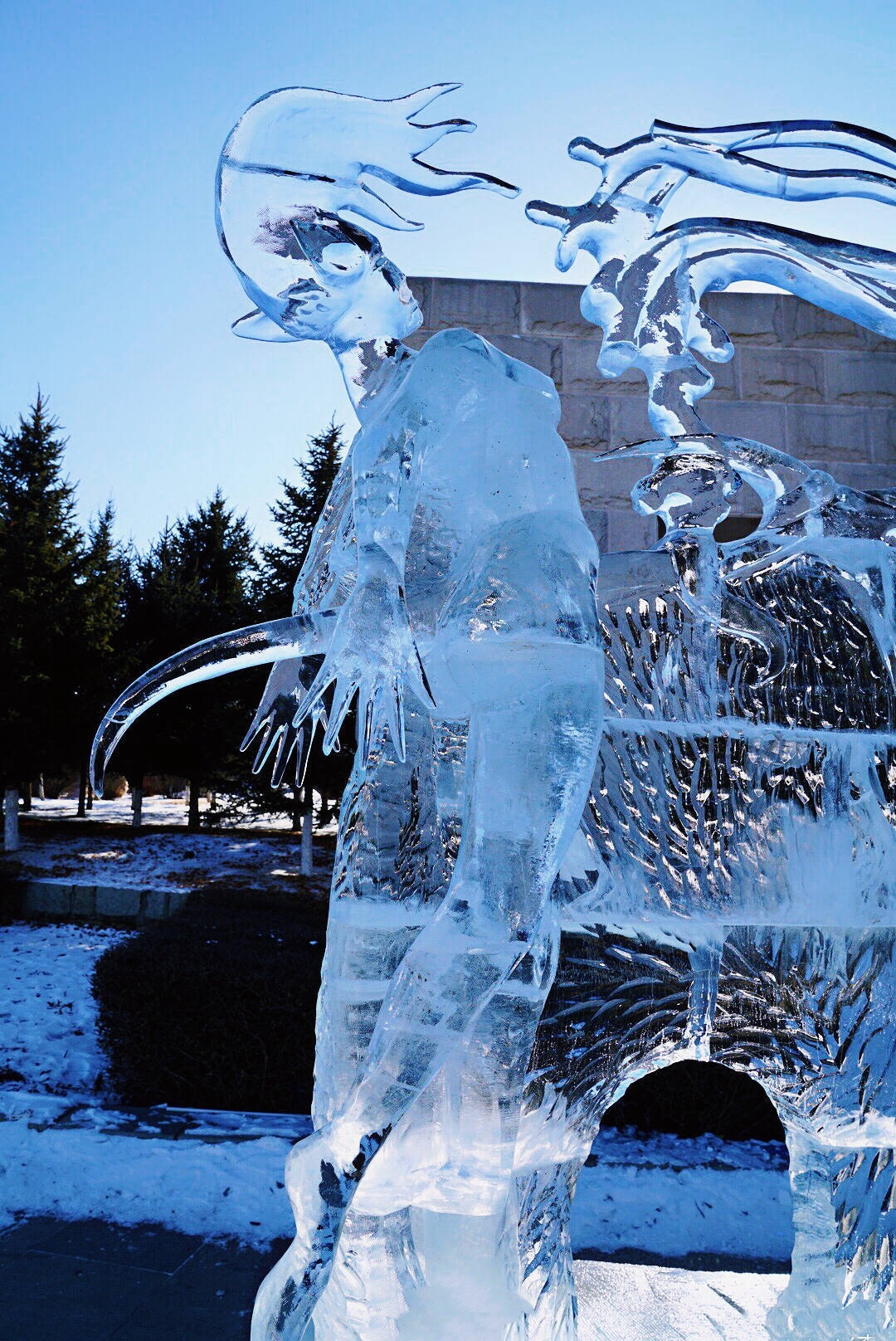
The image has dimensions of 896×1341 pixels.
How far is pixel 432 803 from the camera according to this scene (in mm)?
1421

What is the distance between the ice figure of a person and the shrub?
3.61 m

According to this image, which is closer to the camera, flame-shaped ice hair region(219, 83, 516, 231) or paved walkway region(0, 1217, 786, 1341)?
flame-shaped ice hair region(219, 83, 516, 231)

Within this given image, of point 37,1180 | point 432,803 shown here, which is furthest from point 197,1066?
point 432,803

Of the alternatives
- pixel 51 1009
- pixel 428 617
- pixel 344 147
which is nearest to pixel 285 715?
pixel 428 617

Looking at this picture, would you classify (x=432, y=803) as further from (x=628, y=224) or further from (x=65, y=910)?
(x=65, y=910)

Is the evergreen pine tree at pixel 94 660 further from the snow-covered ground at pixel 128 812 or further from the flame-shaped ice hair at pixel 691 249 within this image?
the flame-shaped ice hair at pixel 691 249

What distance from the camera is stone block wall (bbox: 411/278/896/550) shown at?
153 inches

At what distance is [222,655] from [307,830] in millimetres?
9054

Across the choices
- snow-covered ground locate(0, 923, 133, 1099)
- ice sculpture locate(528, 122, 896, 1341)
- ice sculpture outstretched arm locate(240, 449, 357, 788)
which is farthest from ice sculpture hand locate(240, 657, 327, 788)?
snow-covered ground locate(0, 923, 133, 1099)

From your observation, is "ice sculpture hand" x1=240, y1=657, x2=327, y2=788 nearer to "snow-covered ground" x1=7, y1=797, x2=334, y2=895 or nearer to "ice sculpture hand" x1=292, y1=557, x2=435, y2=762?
"ice sculpture hand" x1=292, y1=557, x2=435, y2=762

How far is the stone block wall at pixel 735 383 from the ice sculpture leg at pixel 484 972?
9.27 ft

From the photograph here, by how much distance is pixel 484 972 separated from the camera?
101 cm

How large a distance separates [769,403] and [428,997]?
11.7 ft

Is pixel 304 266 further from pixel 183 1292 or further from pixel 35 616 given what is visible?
pixel 35 616
